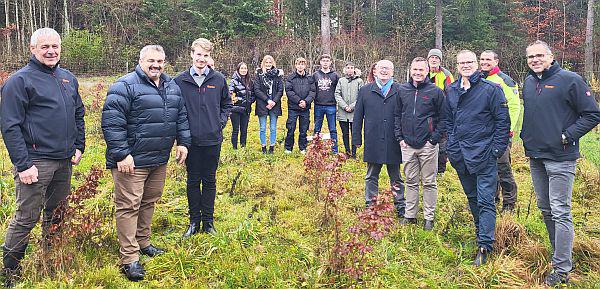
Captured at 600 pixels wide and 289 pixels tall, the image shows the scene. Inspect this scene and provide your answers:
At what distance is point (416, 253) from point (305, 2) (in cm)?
2838

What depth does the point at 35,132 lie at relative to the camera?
341cm

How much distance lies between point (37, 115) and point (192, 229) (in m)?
1.86

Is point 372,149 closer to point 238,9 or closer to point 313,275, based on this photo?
point 313,275

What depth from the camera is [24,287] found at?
3400mm

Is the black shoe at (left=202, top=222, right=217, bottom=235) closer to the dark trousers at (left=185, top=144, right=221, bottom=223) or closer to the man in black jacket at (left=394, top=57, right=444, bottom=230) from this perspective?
the dark trousers at (left=185, top=144, right=221, bottom=223)

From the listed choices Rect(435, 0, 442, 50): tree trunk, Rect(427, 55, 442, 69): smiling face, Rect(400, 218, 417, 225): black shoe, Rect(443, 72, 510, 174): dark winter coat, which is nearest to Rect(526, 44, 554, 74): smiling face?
Rect(443, 72, 510, 174): dark winter coat

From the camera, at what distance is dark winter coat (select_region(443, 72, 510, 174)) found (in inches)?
161

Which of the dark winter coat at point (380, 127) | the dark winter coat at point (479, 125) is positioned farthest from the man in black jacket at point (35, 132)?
the dark winter coat at point (479, 125)

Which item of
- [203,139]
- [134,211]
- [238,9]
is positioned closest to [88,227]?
[134,211]

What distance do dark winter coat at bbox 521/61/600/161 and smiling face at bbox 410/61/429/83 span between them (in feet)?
4.07

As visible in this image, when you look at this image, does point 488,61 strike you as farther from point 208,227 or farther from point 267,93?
point 267,93

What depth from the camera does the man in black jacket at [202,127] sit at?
4.40m

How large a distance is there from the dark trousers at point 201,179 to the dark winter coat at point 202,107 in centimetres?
13

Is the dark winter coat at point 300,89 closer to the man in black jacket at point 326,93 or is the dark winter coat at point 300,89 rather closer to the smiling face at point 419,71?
the man in black jacket at point 326,93
